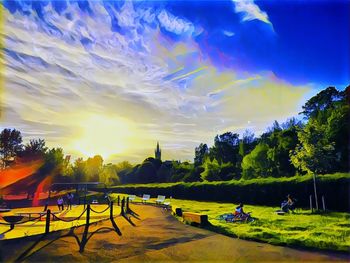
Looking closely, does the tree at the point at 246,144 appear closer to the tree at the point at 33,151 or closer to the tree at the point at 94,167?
the tree at the point at 94,167

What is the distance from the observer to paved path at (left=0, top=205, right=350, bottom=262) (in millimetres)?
6789

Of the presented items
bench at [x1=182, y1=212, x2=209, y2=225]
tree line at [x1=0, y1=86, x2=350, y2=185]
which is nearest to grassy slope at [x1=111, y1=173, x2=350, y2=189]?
tree line at [x1=0, y1=86, x2=350, y2=185]

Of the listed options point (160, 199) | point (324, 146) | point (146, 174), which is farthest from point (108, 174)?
point (324, 146)

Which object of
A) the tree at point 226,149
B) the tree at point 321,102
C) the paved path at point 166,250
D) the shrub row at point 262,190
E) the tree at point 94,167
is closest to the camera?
the paved path at point 166,250

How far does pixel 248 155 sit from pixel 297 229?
6.91 meters

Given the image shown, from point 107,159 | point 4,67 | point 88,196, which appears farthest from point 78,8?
point 88,196

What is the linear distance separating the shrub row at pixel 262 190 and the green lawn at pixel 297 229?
1062 mm

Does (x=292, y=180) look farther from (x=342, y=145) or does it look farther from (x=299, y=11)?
(x=299, y=11)

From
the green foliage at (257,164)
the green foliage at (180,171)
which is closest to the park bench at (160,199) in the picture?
the green foliage at (180,171)

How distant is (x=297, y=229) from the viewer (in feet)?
30.3

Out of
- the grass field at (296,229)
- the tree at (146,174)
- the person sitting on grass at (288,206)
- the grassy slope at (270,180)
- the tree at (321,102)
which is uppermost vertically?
the tree at (321,102)

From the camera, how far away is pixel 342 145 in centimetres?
1328

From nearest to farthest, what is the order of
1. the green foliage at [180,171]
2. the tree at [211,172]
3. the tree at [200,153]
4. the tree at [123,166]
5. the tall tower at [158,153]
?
Answer: the tall tower at [158,153], the tree at [200,153], the tree at [123,166], the green foliage at [180,171], the tree at [211,172]

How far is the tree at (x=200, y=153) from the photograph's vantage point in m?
13.3
